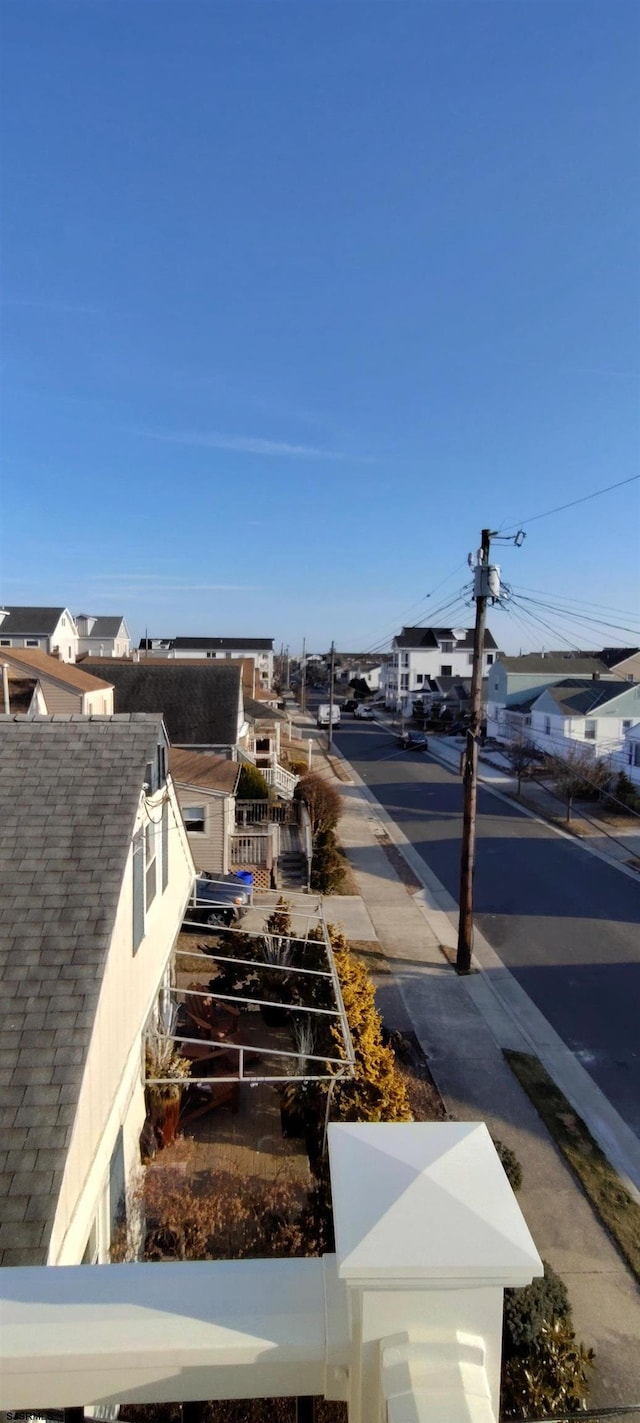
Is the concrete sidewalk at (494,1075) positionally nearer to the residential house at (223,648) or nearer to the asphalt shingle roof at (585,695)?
the asphalt shingle roof at (585,695)

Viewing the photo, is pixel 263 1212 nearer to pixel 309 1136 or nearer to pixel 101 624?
pixel 309 1136

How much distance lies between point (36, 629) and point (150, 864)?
161 ft

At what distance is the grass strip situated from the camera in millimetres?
8328

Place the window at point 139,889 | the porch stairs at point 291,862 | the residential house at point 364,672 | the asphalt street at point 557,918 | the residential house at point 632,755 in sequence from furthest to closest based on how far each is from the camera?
the residential house at point 364,672 → the residential house at point 632,755 → the porch stairs at point 291,862 → the asphalt street at point 557,918 → the window at point 139,889

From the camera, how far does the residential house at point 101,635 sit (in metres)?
76.2

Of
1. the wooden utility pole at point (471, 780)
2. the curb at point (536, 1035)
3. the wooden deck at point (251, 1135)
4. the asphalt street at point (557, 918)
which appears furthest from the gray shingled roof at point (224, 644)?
the wooden deck at point (251, 1135)

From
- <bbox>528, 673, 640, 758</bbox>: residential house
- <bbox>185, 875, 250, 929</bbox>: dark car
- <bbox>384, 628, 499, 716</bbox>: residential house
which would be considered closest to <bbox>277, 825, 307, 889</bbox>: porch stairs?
<bbox>185, 875, 250, 929</bbox>: dark car

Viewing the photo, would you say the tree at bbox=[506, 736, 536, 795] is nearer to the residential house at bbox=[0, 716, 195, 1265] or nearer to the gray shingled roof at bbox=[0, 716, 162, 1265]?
the residential house at bbox=[0, 716, 195, 1265]

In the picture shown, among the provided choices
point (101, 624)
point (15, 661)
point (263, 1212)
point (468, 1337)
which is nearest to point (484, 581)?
point (263, 1212)

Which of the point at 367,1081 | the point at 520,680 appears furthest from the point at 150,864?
the point at 520,680

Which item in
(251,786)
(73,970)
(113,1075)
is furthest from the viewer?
(251,786)

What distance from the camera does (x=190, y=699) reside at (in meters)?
29.4

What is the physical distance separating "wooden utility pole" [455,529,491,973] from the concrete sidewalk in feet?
2.42

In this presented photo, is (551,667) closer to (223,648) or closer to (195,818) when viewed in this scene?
(195,818)
